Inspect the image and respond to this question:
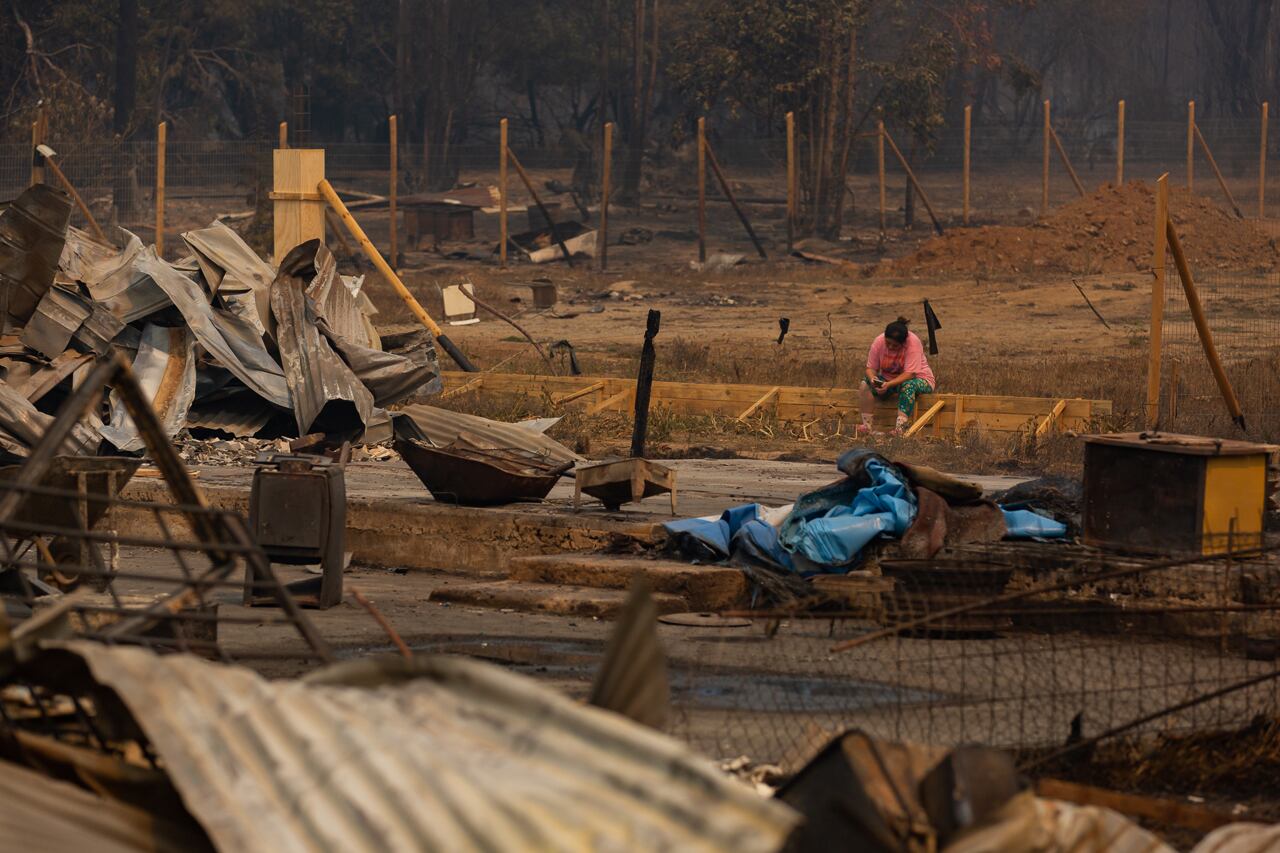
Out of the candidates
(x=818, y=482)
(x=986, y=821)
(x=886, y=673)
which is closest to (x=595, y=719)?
(x=986, y=821)

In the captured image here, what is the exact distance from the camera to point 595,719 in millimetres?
3146

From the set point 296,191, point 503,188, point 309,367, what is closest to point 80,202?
point 296,191

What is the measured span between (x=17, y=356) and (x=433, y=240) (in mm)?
21800

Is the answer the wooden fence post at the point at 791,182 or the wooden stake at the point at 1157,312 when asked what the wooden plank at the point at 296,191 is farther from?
the wooden fence post at the point at 791,182

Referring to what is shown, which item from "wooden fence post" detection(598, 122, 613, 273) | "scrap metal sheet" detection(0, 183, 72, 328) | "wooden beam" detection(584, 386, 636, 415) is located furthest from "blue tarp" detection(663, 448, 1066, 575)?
"wooden fence post" detection(598, 122, 613, 273)

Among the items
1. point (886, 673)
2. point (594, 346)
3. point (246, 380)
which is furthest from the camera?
point (594, 346)

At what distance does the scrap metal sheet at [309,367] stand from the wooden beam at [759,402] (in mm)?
3105

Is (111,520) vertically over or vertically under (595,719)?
under

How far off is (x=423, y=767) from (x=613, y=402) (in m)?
12.0

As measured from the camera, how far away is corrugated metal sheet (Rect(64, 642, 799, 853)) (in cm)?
296

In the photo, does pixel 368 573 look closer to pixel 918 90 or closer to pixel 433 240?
pixel 433 240

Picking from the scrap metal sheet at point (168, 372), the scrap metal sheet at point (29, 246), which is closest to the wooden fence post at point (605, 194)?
the scrap metal sheet at point (168, 372)

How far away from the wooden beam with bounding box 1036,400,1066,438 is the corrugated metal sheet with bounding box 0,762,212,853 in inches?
416

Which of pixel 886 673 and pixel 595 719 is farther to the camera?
pixel 886 673
